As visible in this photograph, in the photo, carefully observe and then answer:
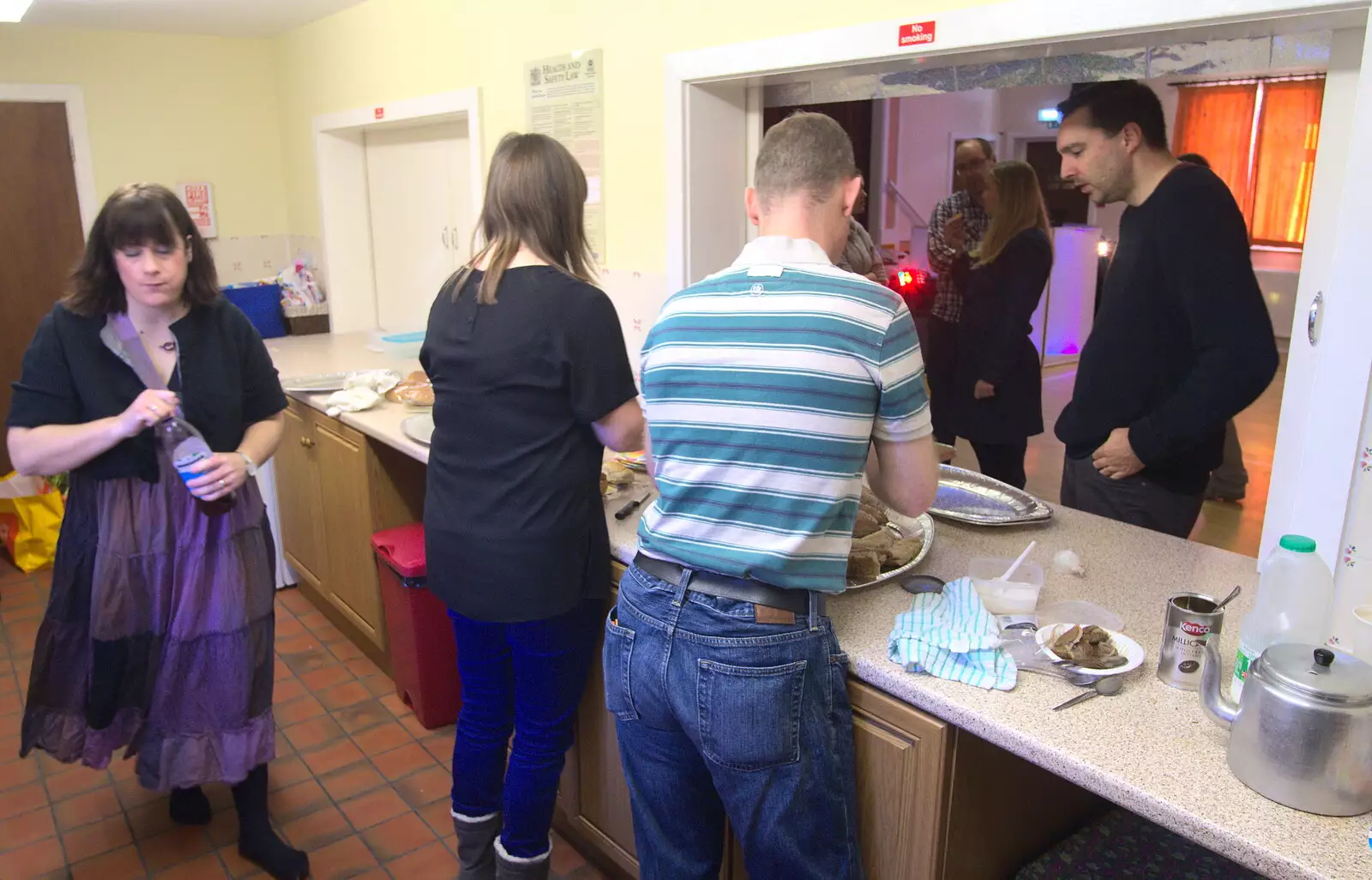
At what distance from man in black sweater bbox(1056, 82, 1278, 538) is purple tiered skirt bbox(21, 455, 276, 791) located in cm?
181

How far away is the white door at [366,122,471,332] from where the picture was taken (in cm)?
387

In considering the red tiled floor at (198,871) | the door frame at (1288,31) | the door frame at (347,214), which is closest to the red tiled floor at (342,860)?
the red tiled floor at (198,871)

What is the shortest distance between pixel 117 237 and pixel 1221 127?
835 cm

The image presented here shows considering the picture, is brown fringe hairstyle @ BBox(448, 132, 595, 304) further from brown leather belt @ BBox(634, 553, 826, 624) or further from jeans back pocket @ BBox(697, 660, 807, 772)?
jeans back pocket @ BBox(697, 660, 807, 772)

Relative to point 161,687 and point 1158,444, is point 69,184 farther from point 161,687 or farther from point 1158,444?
point 1158,444

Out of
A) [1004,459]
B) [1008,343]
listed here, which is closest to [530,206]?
[1008,343]

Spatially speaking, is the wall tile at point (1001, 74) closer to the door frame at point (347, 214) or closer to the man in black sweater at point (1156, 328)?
the man in black sweater at point (1156, 328)

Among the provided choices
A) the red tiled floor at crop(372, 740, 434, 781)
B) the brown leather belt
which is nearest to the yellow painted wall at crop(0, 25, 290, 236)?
the red tiled floor at crop(372, 740, 434, 781)

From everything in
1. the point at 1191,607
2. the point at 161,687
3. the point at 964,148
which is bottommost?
the point at 161,687

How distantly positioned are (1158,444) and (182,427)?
193cm

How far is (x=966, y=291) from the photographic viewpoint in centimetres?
329

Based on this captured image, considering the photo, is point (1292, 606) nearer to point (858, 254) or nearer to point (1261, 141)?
point (858, 254)

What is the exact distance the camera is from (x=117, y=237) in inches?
70.1

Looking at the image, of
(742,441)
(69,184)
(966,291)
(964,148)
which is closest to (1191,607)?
(742,441)
